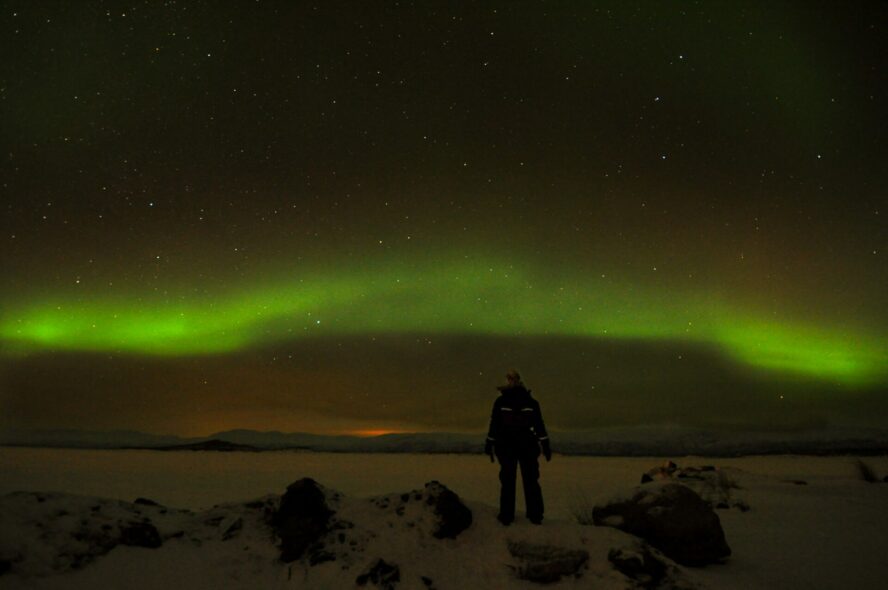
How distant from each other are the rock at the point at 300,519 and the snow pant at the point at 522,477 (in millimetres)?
2646

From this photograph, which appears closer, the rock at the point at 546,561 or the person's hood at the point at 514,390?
the rock at the point at 546,561

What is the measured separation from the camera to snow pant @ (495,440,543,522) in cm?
909

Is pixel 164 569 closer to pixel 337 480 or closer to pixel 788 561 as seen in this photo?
pixel 788 561

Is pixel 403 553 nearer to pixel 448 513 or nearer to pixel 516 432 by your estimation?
pixel 448 513

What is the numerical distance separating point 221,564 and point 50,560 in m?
1.98

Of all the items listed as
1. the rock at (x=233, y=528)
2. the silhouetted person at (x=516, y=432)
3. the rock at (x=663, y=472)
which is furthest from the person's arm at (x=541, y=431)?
the rock at (x=663, y=472)

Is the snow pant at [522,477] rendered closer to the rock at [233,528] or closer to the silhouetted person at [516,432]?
the silhouetted person at [516,432]

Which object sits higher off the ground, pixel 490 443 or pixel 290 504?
pixel 490 443

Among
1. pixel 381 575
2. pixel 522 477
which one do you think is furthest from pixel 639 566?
pixel 381 575

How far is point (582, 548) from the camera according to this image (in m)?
8.11

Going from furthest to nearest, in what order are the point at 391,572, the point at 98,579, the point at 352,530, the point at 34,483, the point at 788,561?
the point at 34,483 → the point at 788,561 → the point at 352,530 → the point at 391,572 → the point at 98,579

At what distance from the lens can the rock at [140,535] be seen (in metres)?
8.05

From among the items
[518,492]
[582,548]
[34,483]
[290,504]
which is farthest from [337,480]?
[582,548]

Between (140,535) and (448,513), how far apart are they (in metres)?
4.23
